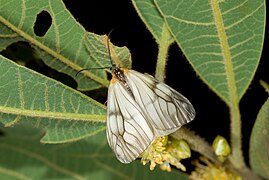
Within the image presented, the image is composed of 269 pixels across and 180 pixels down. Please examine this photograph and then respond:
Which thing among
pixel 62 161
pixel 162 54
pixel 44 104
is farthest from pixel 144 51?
pixel 62 161

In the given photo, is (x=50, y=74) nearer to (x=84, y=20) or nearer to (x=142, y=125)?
(x=84, y=20)

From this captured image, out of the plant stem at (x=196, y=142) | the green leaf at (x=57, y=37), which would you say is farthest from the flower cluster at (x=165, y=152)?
the green leaf at (x=57, y=37)

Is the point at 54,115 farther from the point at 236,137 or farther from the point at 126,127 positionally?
the point at 236,137

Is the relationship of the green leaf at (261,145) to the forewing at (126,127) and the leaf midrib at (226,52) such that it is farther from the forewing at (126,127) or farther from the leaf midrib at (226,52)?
the forewing at (126,127)

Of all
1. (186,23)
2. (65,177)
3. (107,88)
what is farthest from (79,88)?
(65,177)

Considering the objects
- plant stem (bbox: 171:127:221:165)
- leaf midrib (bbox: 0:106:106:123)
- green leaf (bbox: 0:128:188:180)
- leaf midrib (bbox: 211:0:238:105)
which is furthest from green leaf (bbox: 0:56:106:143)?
green leaf (bbox: 0:128:188:180)

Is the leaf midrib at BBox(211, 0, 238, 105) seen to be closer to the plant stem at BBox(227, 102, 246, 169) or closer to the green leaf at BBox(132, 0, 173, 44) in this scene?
the plant stem at BBox(227, 102, 246, 169)
